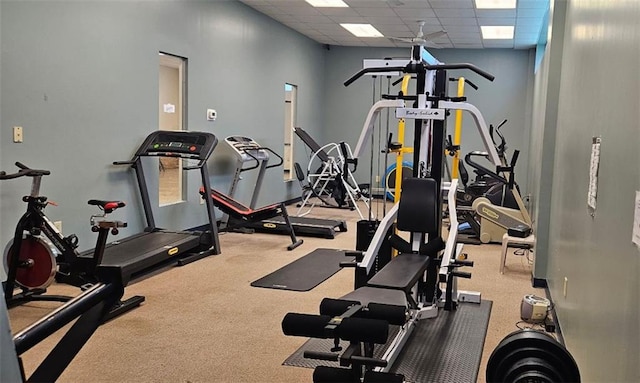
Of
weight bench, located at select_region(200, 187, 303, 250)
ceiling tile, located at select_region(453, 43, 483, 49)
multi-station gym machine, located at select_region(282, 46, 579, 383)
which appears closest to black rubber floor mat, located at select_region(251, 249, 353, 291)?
weight bench, located at select_region(200, 187, 303, 250)

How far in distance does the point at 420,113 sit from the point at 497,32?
19.2ft

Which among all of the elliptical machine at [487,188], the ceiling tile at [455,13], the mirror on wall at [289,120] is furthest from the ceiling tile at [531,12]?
the mirror on wall at [289,120]

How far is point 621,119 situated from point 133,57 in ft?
15.1

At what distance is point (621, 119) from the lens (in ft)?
7.13

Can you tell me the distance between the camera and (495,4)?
7.23 meters

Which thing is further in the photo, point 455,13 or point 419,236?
point 455,13

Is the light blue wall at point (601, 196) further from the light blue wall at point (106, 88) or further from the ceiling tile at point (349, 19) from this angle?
the ceiling tile at point (349, 19)

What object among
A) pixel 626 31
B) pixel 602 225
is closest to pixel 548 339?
pixel 602 225

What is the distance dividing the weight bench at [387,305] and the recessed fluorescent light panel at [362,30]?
5445 mm

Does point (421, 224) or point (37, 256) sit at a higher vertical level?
point (421, 224)

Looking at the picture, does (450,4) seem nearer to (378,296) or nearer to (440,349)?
(440,349)

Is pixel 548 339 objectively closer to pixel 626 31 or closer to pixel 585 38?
pixel 626 31

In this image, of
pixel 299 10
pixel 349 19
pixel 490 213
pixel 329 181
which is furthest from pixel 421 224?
pixel 329 181

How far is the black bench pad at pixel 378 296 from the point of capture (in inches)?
111
